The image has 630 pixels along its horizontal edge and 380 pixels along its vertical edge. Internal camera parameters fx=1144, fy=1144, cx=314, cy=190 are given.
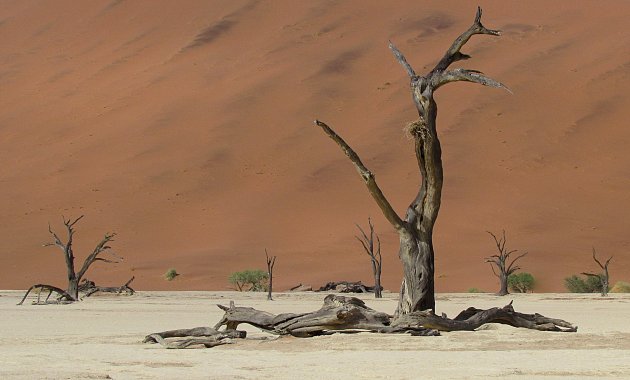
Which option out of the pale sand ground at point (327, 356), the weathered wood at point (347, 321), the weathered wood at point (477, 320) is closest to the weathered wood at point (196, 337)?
the pale sand ground at point (327, 356)

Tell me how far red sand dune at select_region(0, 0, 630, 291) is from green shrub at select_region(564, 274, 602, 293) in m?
2.31

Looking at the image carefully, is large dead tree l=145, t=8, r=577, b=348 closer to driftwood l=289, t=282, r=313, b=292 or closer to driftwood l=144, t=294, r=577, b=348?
driftwood l=144, t=294, r=577, b=348

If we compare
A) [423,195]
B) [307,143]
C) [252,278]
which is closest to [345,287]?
[252,278]

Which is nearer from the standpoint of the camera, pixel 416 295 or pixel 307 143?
pixel 416 295

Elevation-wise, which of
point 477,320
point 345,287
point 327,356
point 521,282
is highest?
point 521,282

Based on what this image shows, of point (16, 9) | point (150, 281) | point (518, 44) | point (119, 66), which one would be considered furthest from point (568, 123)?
point (16, 9)

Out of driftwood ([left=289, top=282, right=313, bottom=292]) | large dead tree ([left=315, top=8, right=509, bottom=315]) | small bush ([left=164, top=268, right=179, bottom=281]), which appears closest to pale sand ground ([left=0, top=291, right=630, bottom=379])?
large dead tree ([left=315, top=8, right=509, bottom=315])

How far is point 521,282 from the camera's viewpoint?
4316cm

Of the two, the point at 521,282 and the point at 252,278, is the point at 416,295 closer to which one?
the point at 521,282

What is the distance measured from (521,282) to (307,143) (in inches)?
852

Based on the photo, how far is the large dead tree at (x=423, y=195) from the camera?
15.5 m

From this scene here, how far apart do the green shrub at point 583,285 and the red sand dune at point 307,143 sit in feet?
7.59

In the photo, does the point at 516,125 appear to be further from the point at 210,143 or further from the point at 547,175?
the point at 210,143

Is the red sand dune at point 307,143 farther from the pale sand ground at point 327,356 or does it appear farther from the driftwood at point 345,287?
the pale sand ground at point 327,356
